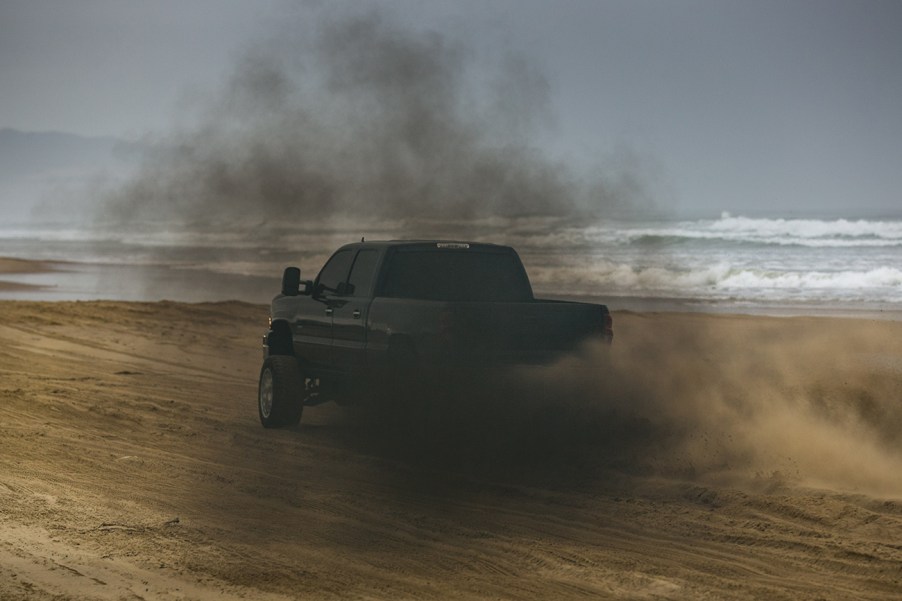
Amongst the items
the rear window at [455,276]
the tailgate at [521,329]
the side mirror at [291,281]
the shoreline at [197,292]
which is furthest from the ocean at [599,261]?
the tailgate at [521,329]

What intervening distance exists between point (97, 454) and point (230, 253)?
43.1m

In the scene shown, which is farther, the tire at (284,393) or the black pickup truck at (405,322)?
the tire at (284,393)

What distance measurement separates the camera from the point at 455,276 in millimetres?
11117

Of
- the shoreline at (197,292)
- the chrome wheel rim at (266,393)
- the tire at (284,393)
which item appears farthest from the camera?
the shoreline at (197,292)

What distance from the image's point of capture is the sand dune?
6.34 metres

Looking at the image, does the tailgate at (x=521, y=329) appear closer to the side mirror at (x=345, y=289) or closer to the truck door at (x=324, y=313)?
the side mirror at (x=345, y=289)

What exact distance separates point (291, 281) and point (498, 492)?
13.3 ft

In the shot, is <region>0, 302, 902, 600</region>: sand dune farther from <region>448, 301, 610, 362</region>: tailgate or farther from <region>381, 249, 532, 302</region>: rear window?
<region>381, 249, 532, 302</region>: rear window

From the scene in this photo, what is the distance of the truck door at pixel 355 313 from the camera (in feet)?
35.3

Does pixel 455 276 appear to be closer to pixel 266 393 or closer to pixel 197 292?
pixel 266 393

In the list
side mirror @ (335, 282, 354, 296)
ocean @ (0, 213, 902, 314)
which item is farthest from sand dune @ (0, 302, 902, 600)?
ocean @ (0, 213, 902, 314)

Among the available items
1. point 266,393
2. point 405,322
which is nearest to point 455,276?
point 405,322

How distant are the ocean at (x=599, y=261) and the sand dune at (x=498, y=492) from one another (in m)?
20.1

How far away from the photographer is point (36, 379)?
16.0m
